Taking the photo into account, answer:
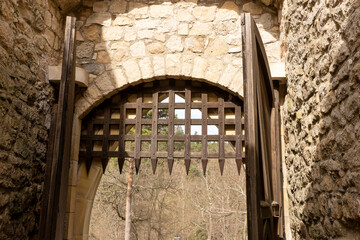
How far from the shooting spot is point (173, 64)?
3.31m

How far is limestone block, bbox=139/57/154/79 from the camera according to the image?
3.31 metres

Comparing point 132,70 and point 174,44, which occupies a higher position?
point 174,44

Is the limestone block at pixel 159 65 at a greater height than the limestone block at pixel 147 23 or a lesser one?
lesser

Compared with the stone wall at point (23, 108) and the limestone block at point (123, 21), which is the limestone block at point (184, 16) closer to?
the limestone block at point (123, 21)

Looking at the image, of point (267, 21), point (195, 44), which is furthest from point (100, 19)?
point (267, 21)

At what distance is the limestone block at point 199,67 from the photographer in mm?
3260

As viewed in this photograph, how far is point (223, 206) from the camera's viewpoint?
12.5 meters

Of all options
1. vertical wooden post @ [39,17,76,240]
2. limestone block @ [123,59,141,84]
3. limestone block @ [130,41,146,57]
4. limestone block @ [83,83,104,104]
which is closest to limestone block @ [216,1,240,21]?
limestone block @ [130,41,146,57]

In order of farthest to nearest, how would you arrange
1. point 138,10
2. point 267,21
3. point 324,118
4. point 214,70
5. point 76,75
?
point 138,10
point 267,21
point 214,70
point 76,75
point 324,118

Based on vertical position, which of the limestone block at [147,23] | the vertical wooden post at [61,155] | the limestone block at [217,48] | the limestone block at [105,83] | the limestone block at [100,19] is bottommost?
the vertical wooden post at [61,155]

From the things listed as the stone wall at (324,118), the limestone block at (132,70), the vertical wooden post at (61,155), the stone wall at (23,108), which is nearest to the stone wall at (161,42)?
the limestone block at (132,70)

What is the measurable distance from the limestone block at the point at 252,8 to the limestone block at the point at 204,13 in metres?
0.30

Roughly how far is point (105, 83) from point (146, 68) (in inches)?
16.2

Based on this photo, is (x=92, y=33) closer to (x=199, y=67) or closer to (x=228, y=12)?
(x=199, y=67)
